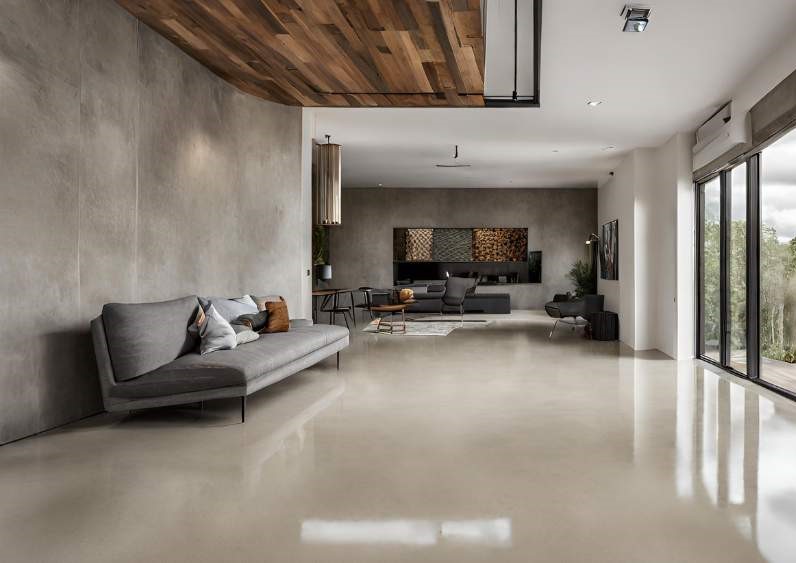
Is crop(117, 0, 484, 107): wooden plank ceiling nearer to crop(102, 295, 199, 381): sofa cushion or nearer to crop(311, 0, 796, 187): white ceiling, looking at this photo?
crop(311, 0, 796, 187): white ceiling

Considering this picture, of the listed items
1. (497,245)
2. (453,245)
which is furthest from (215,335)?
(497,245)

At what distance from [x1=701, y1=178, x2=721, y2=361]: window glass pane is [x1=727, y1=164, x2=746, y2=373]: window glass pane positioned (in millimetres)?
380

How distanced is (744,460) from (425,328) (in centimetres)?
784

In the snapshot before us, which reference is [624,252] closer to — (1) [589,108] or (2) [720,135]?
(1) [589,108]

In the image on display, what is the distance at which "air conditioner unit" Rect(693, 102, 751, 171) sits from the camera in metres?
5.88

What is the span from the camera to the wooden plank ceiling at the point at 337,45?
446 centimetres

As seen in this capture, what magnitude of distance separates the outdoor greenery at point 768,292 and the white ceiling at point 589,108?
1.55 metres

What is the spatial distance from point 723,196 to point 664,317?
2.19m

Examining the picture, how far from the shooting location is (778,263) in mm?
5379

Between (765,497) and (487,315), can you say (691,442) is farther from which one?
(487,315)

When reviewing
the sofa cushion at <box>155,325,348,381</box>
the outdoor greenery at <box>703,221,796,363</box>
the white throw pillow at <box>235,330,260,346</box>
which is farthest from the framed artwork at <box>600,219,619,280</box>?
the white throw pillow at <box>235,330,260,346</box>

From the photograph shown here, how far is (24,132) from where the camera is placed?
3.82 metres

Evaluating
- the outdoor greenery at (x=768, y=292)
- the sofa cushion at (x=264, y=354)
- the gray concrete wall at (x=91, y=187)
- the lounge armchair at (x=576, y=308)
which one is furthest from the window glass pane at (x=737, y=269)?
the gray concrete wall at (x=91, y=187)

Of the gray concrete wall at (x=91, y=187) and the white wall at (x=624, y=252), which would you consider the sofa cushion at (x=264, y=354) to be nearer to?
the gray concrete wall at (x=91, y=187)
